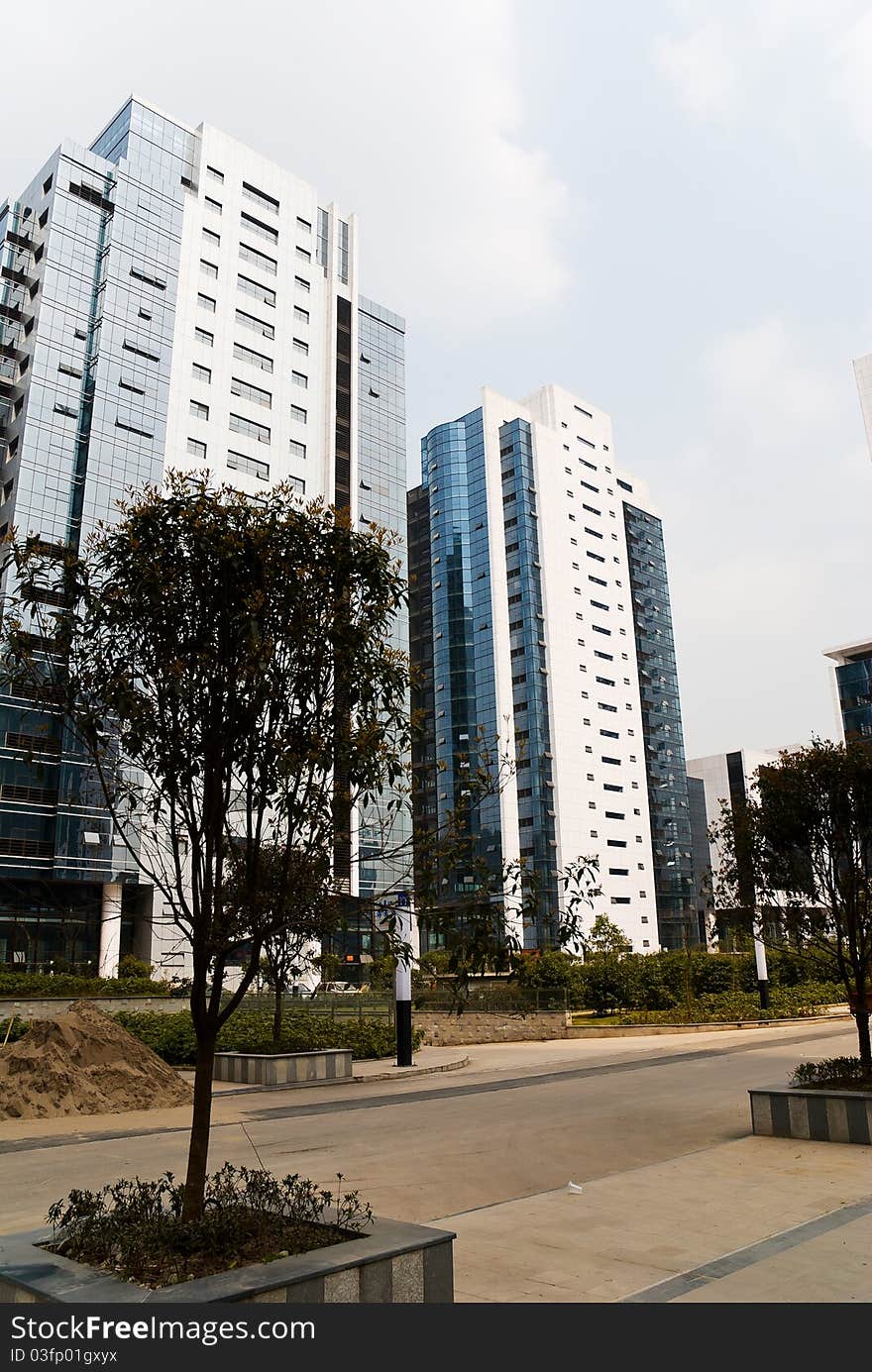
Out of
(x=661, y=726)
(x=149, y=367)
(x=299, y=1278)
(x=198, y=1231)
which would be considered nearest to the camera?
(x=299, y=1278)

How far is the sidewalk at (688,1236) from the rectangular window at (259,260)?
244 ft

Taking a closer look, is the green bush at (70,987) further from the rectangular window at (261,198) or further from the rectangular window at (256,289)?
the rectangular window at (261,198)

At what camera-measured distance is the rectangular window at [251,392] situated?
230 feet

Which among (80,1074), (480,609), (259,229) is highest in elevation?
(259,229)

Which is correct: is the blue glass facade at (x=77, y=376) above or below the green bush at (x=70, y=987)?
above

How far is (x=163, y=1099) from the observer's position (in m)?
Answer: 18.3

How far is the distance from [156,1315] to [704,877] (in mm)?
11359

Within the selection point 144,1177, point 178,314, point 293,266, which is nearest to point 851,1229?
point 144,1177

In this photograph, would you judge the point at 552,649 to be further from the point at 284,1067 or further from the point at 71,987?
the point at 284,1067

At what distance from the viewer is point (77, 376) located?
2438 inches

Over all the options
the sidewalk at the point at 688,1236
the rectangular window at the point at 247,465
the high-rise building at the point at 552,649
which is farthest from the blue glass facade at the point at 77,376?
Result: the sidewalk at the point at 688,1236

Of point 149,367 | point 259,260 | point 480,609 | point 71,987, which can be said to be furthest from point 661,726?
point 71,987

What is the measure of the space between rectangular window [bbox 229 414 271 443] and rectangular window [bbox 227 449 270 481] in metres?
1.74

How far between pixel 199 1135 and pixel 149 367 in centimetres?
6565
